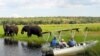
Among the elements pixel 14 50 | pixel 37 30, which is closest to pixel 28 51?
pixel 14 50

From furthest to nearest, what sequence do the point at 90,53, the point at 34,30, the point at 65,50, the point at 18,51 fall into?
the point at 34,30 < the point at 18,51 < the point at 65,50 < the point at 90,53

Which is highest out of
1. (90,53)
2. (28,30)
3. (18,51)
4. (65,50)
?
(90,53)

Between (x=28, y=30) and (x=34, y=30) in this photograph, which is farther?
(x=28, y=30)

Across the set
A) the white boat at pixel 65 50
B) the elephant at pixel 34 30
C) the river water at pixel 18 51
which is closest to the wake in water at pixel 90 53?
the white boat at pixel 65 50

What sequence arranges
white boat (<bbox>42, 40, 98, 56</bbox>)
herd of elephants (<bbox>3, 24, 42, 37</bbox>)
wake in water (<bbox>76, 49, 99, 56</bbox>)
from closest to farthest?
wake in water (<bbox>76, 49, 99, 56</bbox>) → white boat (<bbox>42, 40, 98, 56</bbox>) → herd of elephants (<bbox>3, 24, 42, 37</bbox>)

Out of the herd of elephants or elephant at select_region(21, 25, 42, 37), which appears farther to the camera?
the herd of elephants

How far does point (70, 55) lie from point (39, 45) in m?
10.6

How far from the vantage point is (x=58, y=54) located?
1230 inches

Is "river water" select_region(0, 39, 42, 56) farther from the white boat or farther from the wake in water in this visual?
the wake in water

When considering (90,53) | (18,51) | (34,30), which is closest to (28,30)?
(34,30)

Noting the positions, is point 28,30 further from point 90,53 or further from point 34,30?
point 90,53

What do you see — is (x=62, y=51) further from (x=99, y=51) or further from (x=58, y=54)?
(x=99, y=51)

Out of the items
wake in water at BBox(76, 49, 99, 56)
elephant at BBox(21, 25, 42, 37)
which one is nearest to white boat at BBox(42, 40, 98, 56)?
wake in water at BBox(76, 49, 99, 56)

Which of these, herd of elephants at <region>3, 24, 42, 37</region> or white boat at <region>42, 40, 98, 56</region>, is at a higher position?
white boat at <region>42, 40, 98, 56</region>
